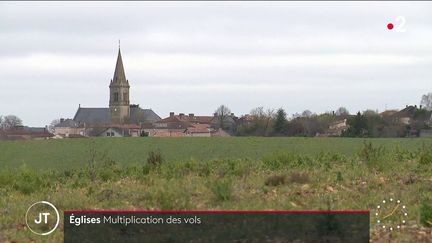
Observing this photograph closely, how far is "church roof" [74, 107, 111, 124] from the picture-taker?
537 ft

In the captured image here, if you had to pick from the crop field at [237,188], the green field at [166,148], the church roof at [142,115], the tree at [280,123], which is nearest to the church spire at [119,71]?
the church roof at [142,115]

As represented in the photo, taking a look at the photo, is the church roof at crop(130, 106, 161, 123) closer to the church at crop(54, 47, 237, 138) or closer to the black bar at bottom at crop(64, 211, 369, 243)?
the church at crop(54, 47, 237, 138)

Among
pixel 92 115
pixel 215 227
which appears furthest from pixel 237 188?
pixel 92 115

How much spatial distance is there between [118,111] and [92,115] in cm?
1292

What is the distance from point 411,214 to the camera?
8.95m

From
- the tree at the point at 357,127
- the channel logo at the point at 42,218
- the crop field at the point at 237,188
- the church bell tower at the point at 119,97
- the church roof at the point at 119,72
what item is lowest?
the channel logo at the point at 42,218

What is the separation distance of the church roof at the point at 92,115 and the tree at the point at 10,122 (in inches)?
1848

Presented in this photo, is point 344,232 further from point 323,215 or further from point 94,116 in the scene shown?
point 94,116

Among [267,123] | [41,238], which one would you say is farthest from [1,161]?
[267,123]

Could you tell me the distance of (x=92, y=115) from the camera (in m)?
166

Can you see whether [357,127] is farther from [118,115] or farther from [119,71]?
[119,71]

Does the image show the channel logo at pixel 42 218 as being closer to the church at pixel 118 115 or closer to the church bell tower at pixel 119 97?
the church at pixel 118 115

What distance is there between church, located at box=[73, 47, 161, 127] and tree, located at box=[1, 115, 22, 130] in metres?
37.2

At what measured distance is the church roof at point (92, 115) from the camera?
16362cm
